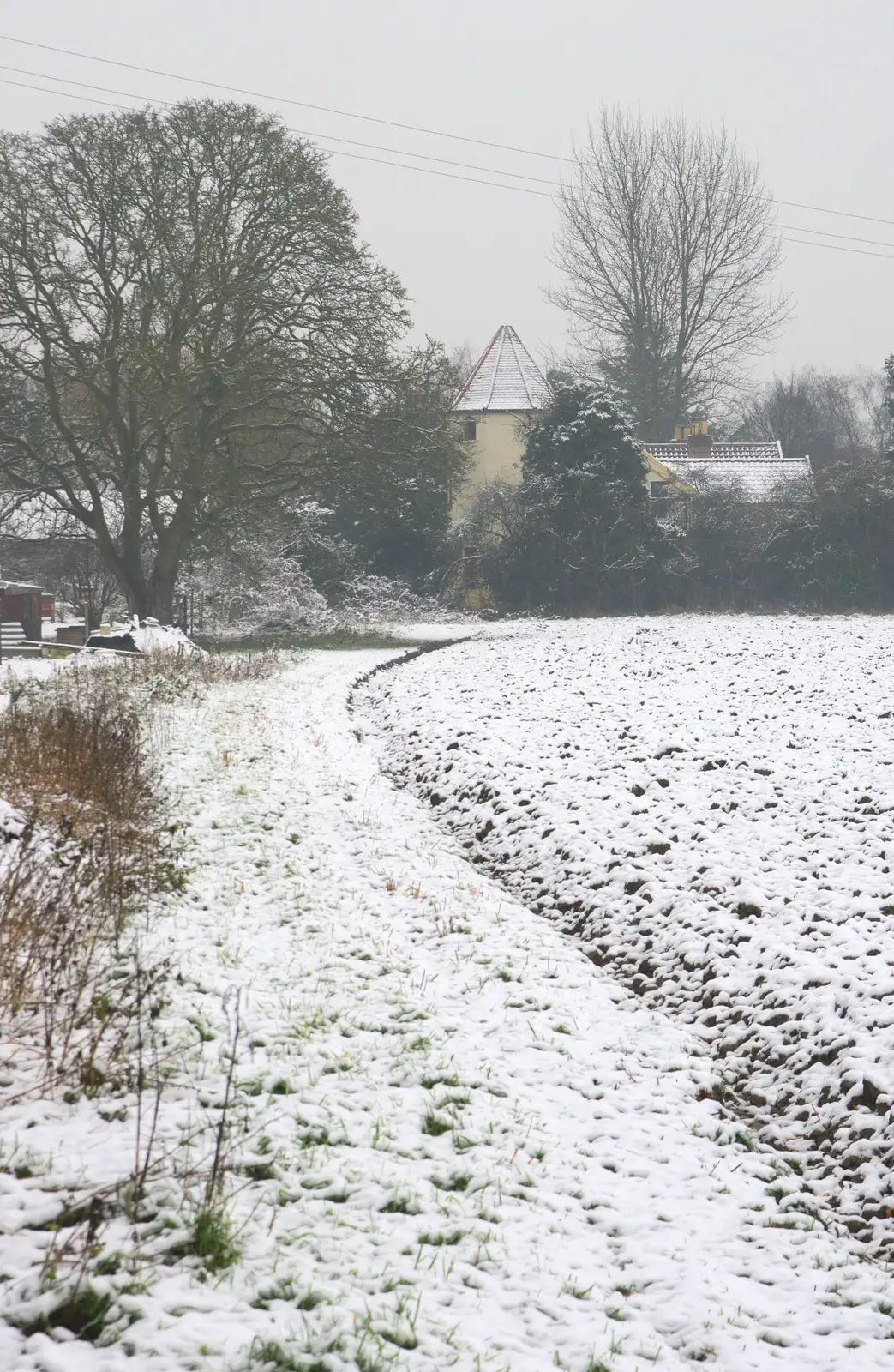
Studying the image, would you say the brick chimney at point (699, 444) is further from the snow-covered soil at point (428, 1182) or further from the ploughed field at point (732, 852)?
the snow-covered soil at point (428, 1182)

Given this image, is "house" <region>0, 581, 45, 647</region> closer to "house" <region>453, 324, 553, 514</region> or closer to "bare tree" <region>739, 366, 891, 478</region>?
"house" <region>453, 324, 553, 514</region>

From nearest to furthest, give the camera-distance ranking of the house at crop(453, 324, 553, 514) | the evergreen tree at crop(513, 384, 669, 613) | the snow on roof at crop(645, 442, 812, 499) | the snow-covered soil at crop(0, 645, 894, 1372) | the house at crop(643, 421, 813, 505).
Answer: the snow-covered soil at crop(0, 645, 894, 1372)
the evergreen tree at crop(513, 384, 669, 613)
the house at crop(643, 421, 813, 505)
the snow on roof at crop(645, 442, 812, 499)
the house at crop(453, 324, 553, 514)

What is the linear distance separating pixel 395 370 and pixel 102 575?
51.1ft

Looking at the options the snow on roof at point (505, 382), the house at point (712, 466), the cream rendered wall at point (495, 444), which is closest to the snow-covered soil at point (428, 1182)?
the house at point (712, 466)

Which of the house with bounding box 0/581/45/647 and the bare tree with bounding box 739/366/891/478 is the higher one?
the bare tree with bounding box 739/366/891/478

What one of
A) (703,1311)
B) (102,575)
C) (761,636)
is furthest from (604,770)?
(102,575)

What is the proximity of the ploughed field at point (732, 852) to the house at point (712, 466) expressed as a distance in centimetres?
2192

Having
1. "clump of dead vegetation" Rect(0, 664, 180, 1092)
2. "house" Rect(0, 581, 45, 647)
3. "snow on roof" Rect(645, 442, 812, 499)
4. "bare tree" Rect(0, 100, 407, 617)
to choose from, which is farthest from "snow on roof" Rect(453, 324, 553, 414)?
"clump of dead vegetation" Rect(0, 664, 180, 1092)

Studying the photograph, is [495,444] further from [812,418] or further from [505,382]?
[812,418]

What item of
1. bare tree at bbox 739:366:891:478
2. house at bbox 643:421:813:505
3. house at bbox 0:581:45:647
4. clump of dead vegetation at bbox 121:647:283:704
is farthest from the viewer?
bare tree at bbox 739:366:891:478

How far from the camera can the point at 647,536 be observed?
36.3 meters

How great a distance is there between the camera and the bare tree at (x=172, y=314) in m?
23.6

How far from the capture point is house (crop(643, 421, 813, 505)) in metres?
37.8

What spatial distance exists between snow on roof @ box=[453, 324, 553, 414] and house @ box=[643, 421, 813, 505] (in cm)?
587
